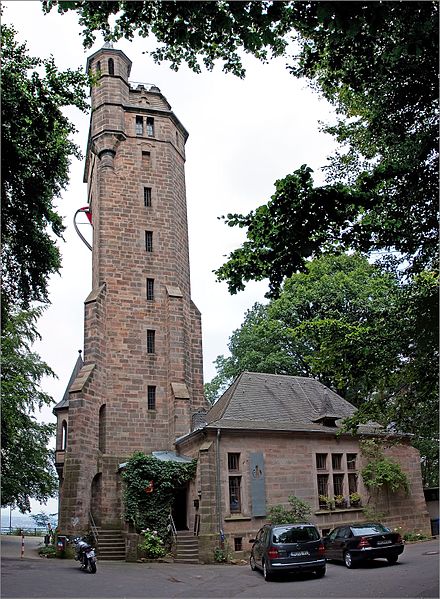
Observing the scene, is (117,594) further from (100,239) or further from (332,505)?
(100,239)

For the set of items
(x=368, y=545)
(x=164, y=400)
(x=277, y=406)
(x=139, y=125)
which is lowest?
(x=368, y=545)

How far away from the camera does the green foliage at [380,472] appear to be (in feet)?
84.5

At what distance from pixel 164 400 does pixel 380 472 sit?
987 centimetres

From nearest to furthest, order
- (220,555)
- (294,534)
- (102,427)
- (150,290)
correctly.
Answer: (294,534)
(220,555)
(102,427)
(150,290)

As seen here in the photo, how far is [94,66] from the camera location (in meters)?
33.6

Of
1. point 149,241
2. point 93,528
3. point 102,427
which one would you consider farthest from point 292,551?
point 149,241

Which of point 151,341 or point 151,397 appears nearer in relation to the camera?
point 151,397

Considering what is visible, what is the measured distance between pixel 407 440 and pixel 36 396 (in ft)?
62.1

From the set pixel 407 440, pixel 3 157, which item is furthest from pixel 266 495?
pixel 3 157

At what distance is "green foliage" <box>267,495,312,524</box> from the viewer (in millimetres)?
22531

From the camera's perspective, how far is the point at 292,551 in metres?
15.5

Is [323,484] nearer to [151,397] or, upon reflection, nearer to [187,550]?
[187,550]

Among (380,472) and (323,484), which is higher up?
(380,472)

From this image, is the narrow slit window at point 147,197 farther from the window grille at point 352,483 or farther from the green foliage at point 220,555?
the green foliage at point 220,555
